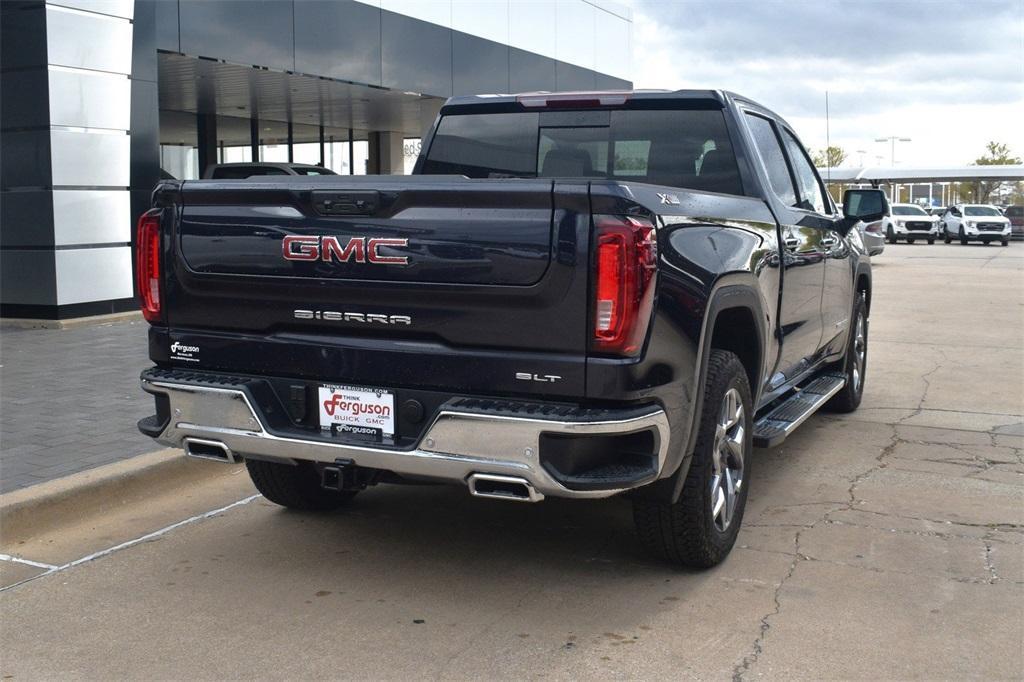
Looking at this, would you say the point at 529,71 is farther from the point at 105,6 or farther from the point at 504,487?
Result: the point at 504,487

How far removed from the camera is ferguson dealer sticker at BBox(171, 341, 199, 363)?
453 centimetres

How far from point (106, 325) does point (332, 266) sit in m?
9.69

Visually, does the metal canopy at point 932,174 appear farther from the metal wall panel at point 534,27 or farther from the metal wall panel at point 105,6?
the metal wall panel at point 105,6

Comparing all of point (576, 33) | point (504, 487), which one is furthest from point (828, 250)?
point (576, 33)

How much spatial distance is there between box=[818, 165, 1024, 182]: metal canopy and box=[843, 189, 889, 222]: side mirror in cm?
5237

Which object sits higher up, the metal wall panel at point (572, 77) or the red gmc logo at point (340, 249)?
the metal wall panel at point (572, 77)

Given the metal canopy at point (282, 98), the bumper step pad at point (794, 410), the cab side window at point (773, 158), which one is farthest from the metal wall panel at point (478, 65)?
the cab side window at point (773, 158)

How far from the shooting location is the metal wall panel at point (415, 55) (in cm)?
1961

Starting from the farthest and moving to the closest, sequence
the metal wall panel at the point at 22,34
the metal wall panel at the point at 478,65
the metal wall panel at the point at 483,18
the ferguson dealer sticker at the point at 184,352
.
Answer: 1. the metal wall panel at the point at 478,65
2. the metal wall panel at the point at 483,18
3. the metal wall panel at the point at 22,34
4. the ferguson dealer sticker at the point at 184,352

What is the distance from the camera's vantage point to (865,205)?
7254mm

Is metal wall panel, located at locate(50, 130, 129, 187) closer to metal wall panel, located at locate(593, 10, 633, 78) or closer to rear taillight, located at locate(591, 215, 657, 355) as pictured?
rear taillight, located at locate(591, 215, 657, 355)

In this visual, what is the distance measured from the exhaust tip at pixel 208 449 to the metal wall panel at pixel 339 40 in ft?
46.6

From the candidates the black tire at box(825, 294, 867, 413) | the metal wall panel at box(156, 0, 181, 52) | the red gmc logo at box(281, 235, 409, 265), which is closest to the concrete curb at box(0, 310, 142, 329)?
the metal wall panel at box(156, 0, 181, 52)

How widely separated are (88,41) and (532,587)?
35.9 feet
